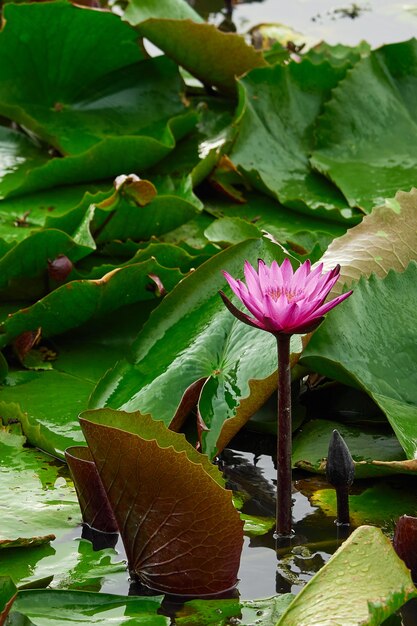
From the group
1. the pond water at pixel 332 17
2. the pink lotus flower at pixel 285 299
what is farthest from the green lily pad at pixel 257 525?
the pond water at pixel 332 17

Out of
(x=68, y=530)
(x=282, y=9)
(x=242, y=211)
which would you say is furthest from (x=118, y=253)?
(x=282, y=9)

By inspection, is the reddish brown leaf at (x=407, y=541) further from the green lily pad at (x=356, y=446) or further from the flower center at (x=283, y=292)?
the flower center at (x=283, y=292)

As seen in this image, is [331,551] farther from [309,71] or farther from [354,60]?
[354,60]

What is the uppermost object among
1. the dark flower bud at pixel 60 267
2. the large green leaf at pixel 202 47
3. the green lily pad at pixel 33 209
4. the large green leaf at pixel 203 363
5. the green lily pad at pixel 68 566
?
the large green leaf at pixel 202 47

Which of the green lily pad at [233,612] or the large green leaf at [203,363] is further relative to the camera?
the large green leaf at [203,363]

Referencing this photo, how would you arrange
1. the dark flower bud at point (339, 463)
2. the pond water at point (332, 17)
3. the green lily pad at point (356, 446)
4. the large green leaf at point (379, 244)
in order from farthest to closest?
1. the pond water at point (332, 17)
2. the large green leaf at point (379, 244)
3. the green lily pad at point (356, 446)
4. the dark flower bud at point (339, 463)

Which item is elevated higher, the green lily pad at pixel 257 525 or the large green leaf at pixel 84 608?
the large green leaf at pixel 84 608

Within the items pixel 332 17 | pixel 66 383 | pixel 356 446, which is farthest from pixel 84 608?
pixel 332 17
